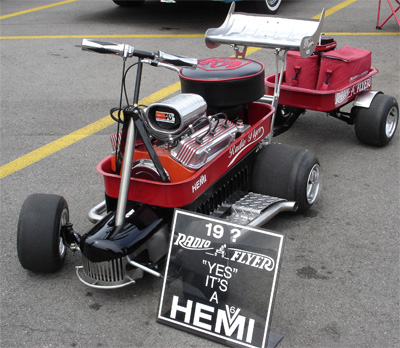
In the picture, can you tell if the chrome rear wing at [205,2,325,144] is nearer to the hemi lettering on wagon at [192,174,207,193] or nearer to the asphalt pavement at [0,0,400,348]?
the asphalt pavement at [0,0,400,348]

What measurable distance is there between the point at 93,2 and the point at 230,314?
10.4 m

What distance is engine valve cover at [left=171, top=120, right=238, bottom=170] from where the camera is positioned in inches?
139

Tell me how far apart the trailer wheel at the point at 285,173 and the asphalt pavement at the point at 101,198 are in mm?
224

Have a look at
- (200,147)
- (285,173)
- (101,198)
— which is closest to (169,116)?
(200,147)

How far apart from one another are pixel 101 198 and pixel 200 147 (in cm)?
140

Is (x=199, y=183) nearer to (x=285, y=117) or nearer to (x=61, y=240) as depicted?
(x=61, y=240)

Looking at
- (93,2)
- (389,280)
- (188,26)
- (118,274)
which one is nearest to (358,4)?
(188,26)

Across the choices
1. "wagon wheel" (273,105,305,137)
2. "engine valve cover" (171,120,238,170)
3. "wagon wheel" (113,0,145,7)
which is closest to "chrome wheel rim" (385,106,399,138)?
"wagon wheel" (273,105,305,137)

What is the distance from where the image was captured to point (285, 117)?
591 cm

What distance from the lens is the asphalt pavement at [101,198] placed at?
3.25 metres

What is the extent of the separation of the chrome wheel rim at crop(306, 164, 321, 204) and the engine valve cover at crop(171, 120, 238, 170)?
2.65ft

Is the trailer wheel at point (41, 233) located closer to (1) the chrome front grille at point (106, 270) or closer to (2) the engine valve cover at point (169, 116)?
(1) the chrome front grille at point (106, 270)

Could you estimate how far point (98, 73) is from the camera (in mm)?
7797

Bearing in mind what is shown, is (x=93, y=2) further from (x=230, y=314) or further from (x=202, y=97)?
(x=230, y=314)
